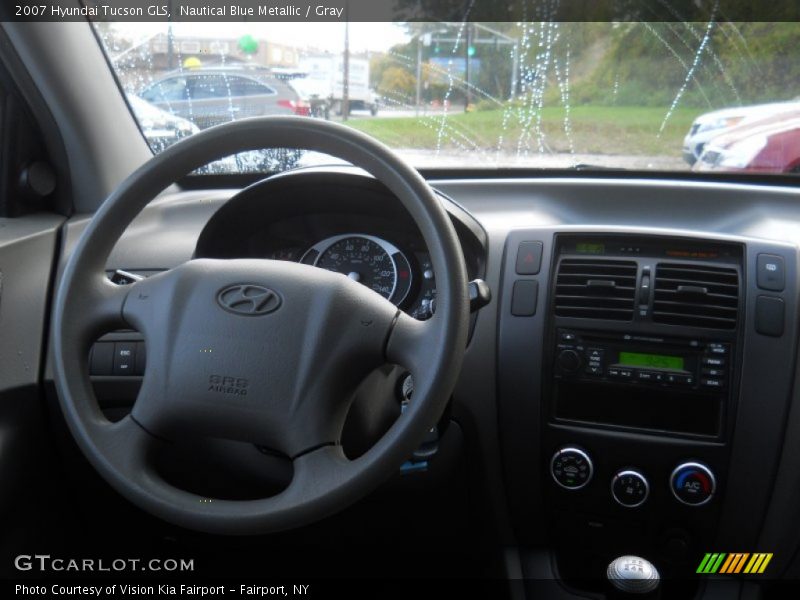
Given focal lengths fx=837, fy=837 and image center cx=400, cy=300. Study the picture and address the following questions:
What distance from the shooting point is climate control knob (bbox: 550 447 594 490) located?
2129mm

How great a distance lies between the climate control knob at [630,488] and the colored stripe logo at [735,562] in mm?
254

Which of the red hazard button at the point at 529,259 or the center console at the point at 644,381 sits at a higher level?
the red hazard button at the point at 529,259

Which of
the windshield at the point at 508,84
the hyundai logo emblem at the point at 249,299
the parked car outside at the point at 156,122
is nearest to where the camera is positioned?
the hyundai logo emblem at the point at 249,299

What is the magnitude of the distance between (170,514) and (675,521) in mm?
1327

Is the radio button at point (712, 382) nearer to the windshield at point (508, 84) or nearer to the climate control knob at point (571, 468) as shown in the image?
the climate control knob at point (571, 468)

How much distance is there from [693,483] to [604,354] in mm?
387

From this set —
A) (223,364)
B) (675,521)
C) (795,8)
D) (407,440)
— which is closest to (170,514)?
(223,364)

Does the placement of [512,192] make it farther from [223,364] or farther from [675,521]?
[223,364]

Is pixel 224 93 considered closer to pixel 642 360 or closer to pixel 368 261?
pixel 368 261

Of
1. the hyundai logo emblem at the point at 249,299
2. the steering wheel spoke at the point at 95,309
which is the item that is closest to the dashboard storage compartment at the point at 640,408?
the hyundai logo emblem at the point at 249,299

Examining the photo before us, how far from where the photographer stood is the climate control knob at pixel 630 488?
2094 millimetres

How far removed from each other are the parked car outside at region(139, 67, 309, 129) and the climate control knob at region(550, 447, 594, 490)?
1182 millimetres

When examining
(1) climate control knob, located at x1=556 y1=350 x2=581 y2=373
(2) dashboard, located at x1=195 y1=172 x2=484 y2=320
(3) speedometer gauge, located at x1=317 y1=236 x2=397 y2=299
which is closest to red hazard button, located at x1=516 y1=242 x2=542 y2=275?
(2) dashboard, located at x1=195 y1=172 x2=484 y2=320

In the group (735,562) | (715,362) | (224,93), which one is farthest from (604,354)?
(224,93)
